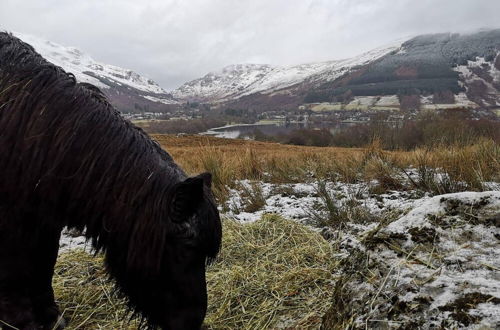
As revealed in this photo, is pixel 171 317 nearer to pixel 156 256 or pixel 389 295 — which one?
pixel 156 256

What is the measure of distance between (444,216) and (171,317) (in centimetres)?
159

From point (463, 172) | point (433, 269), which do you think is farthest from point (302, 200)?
point (433, 269)

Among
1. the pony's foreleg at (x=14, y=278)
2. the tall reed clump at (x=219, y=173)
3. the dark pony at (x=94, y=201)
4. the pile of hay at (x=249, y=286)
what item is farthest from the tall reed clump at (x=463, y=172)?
the pony's foreleg at (x=14, y=278)

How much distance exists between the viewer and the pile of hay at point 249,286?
2.48 metres

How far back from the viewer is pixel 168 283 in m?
1.72

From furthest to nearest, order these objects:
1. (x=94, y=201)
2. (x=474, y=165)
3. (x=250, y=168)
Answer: (x=250, y=168), (x=474, y=165), (x=94, y=201)

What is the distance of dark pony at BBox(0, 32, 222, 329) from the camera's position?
171cm

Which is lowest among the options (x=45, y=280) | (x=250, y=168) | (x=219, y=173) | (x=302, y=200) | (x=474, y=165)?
(x=302, y=200)

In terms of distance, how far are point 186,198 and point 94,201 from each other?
59 cm

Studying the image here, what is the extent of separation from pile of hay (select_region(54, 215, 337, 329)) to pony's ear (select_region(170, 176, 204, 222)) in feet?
2.55

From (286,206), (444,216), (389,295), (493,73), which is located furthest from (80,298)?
(493,73)

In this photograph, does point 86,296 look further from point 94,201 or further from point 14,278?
point 94,201

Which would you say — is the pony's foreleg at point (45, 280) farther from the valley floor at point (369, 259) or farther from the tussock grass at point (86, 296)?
the valley floor at point (369, 259)

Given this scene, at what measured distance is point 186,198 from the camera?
5.39 ft
